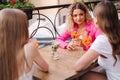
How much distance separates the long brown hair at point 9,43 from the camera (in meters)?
1.32

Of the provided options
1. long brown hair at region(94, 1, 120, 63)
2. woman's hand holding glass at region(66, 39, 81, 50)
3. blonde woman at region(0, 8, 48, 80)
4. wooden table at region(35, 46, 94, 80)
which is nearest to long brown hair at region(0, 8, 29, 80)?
blonde woman at region(0, 8, 48, 80)

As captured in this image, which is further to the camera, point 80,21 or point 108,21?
point 80,21

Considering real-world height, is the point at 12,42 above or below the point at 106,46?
above

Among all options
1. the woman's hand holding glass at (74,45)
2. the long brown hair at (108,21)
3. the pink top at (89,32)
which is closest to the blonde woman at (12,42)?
the long brown hair at (108,21)

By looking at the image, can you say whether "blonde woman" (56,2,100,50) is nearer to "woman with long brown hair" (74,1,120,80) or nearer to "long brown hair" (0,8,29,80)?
"woman with long brown hair" (74,1,120,80)

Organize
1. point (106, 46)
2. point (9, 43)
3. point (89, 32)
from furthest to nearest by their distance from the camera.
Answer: point (89, 32), point (106, 46), point (9, 43)

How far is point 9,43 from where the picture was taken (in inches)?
52.2

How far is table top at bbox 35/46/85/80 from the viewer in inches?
64.2

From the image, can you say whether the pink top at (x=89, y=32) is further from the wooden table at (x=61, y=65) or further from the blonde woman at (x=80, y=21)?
the wooden table at (x=61, y=65)

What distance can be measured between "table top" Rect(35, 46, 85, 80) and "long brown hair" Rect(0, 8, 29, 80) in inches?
13.8

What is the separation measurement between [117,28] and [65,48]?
2.07ft

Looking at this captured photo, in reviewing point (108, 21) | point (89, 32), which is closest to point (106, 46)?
point (108, 21)

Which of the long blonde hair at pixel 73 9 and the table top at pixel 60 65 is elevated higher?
the long blonde hair at pixel 73 9

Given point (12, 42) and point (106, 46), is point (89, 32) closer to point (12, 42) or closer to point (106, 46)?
point (106, 46)
